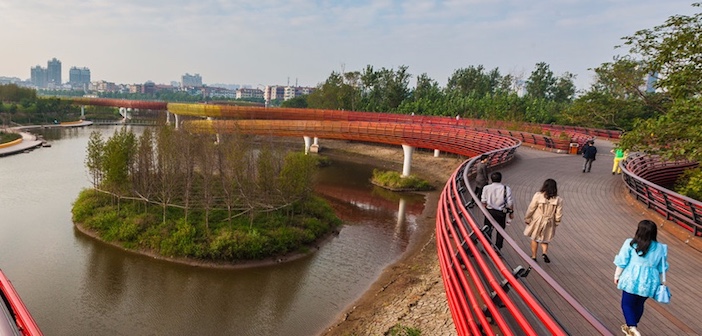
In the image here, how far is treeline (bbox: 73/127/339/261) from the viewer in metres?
19.6

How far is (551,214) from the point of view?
23.9 ft

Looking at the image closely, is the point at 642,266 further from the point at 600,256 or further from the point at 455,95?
the point at 455,95

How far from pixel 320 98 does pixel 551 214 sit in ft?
247

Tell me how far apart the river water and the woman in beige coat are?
8740 millimetres

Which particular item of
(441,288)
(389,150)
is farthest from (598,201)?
(389,150)

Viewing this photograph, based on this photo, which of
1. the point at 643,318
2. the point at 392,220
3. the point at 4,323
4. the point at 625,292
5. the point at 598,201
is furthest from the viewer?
the point at 392,220

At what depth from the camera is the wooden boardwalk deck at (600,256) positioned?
236 inches

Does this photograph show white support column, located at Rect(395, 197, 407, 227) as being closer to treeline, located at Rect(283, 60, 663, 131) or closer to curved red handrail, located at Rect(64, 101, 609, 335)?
curved red handrail, located at Rect(64, 101, 609, 335)

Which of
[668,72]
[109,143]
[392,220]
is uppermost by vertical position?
[668,72]

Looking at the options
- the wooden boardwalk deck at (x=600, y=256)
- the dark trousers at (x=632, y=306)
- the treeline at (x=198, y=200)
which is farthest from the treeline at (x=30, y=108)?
the dark trousers at (x=632, y=306)

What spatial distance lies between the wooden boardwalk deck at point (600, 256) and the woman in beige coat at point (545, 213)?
604mm

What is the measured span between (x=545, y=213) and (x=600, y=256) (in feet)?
7.18

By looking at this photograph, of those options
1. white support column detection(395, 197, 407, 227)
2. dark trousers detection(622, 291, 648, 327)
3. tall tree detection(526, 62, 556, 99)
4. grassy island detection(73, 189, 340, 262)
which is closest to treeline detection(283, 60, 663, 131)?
tall tree detection(526, 62, 556, 99)

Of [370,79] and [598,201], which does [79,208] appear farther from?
[370,79]
